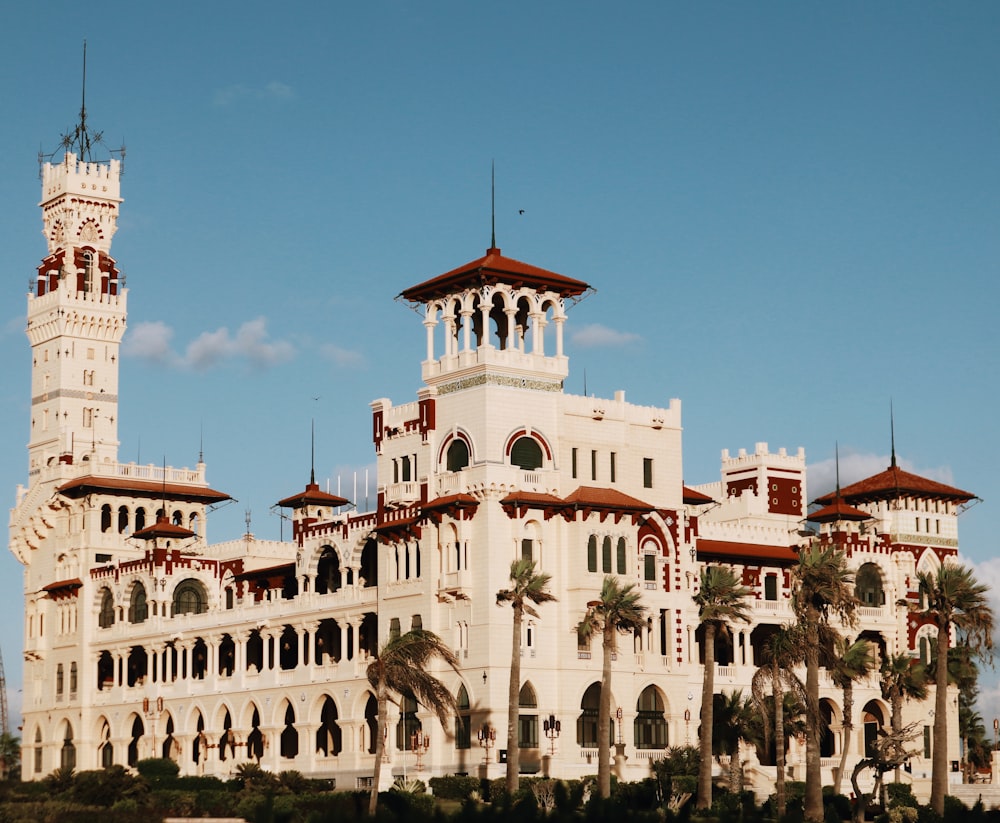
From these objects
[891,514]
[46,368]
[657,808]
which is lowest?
[657,808]

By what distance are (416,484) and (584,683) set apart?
1347 centimetres

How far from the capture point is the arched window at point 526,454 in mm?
97000

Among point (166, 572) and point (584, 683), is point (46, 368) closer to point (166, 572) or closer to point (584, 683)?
point (166, 572)

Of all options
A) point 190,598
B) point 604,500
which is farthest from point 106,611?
point 604,500

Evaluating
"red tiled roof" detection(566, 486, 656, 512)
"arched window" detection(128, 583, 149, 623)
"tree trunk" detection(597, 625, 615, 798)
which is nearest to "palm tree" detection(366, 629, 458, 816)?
"tree trunk" detection(597, 625, 615, 798)

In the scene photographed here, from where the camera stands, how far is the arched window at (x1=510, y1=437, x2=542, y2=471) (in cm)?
9700

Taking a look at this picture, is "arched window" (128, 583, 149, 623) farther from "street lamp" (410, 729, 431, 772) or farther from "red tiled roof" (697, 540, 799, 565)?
"red tiled roof" (697, 540, 799, 565)

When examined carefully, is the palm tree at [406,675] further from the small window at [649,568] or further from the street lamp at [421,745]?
the small window at [649,568]

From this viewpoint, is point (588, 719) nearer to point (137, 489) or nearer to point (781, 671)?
point (781, 671)

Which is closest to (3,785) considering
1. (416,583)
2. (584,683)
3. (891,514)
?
(416,583)

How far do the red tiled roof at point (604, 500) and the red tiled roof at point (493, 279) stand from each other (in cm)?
1049

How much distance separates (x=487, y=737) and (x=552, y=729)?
378 cm

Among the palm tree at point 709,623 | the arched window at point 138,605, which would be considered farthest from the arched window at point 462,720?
the arched window at point 138,605

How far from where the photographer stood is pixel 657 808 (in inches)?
3460
